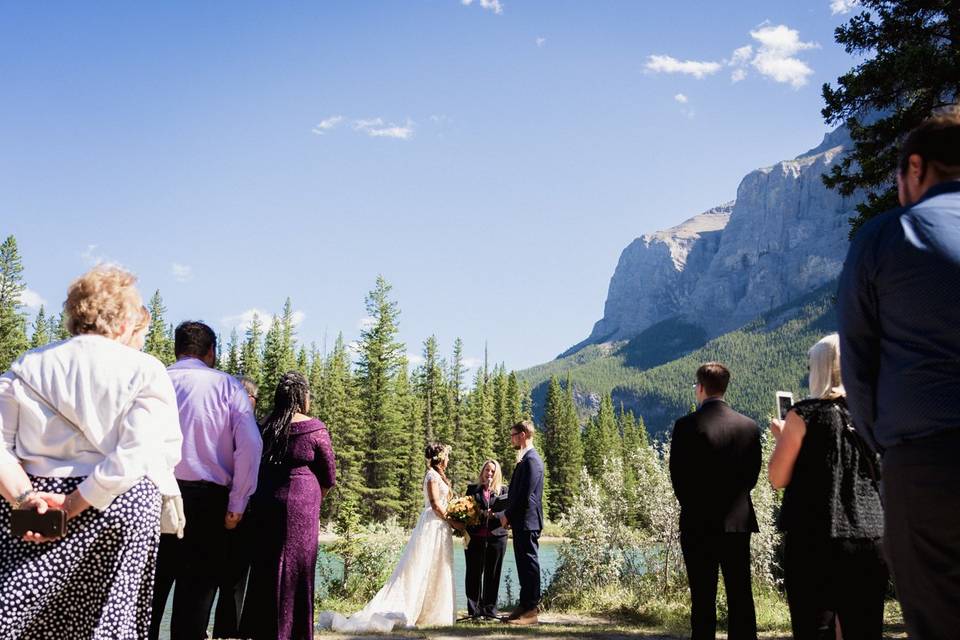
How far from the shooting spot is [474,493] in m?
10.2

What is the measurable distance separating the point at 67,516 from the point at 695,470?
4065 millimetres

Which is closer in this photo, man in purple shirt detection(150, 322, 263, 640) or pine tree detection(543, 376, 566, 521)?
man in purple shirt detection(150, 322, 263, 640)

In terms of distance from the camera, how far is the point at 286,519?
605 centimetres

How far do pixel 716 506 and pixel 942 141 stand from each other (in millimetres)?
3635

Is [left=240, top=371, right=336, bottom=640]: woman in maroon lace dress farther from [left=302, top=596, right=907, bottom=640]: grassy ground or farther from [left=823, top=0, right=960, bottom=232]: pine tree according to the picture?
[left=823, top=0, right=960, bottom=232]: pine tree

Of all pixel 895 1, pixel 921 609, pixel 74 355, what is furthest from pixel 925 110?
pixel 74 355

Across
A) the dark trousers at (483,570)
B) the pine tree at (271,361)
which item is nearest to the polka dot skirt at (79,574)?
the dark trousers at (483,570)

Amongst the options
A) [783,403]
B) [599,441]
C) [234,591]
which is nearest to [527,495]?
[234,591]

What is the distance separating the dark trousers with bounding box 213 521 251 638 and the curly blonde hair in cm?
277

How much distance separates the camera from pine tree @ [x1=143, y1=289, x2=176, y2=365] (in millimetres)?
60188

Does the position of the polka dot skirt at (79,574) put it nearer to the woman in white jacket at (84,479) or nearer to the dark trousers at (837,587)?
the woman in white jacket at (84,479)

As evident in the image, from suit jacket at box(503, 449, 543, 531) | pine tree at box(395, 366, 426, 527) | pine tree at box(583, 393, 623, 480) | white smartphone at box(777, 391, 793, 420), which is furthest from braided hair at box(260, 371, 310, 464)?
pine tree at box(583, 393, 623, 480)

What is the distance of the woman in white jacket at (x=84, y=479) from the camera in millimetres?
3037

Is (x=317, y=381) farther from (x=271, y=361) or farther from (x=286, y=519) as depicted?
(x=286, y=519)
